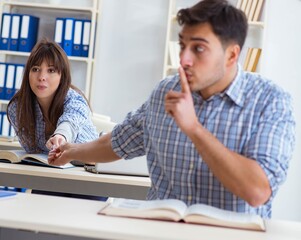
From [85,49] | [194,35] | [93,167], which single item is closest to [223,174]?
[194,35]

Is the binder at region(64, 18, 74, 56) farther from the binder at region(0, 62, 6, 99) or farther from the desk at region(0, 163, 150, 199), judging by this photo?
the desk at region(0, 163, 150, 199)

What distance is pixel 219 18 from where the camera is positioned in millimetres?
1890

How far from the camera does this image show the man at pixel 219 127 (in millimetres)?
1762

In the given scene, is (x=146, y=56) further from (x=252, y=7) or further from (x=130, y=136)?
(x=130, y=136)

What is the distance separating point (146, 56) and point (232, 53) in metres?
3.48

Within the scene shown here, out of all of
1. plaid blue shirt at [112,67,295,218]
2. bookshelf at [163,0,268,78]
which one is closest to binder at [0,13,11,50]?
bookshelf at [163,0,268,78]

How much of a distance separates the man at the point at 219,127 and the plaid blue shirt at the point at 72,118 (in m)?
1.11

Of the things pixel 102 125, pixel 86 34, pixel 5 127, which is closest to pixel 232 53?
pixel 102 125

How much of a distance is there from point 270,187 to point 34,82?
1.68m

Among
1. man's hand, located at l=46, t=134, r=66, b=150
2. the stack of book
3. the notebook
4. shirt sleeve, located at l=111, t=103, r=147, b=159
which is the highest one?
the stack of book

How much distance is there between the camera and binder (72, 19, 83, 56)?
5.13m

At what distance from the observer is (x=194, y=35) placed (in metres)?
1.87

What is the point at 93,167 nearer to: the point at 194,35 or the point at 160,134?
the point at 160,134

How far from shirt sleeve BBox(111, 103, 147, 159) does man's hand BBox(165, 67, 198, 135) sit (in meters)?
0.35
